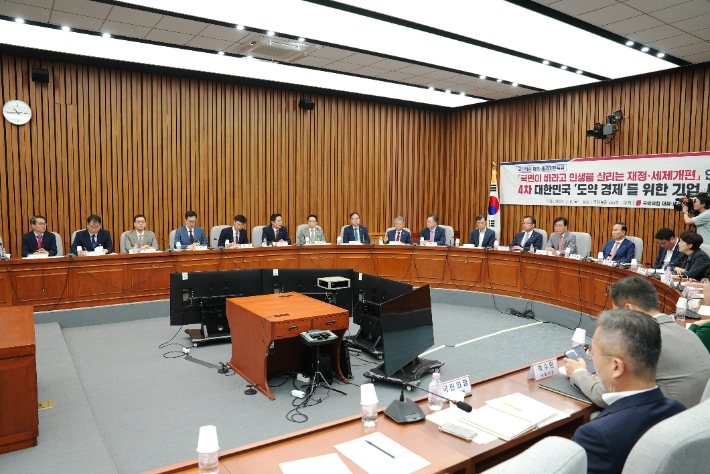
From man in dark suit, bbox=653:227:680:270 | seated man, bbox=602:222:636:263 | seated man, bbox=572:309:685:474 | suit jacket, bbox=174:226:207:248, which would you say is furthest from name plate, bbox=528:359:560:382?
suit jacket, bbox=174:226:207:248

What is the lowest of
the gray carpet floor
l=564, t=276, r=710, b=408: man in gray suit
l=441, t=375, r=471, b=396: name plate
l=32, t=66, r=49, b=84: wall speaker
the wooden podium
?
the gray carpet floor

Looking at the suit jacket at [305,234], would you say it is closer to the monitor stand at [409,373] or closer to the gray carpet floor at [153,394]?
the gray carpet floor at [153,394]

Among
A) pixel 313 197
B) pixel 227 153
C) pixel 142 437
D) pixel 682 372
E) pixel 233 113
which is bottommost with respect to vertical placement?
pixel 142 437

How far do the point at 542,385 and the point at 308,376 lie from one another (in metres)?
2.48

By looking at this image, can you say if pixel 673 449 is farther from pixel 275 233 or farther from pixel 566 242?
pixel 275 233

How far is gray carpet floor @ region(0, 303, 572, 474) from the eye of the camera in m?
3.01

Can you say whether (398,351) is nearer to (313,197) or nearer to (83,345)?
(83,345)

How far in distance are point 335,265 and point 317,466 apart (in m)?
5.86

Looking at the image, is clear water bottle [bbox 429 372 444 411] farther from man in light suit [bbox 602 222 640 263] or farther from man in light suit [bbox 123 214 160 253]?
man in light suit [bbox 123 214 160 253]

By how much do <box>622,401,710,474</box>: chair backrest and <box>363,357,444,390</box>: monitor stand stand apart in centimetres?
297

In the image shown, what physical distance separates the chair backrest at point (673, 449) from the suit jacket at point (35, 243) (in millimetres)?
6857

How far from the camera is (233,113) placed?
28.1ft

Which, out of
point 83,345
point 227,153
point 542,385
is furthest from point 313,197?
point 542,385

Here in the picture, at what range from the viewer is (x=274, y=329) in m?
3.77
